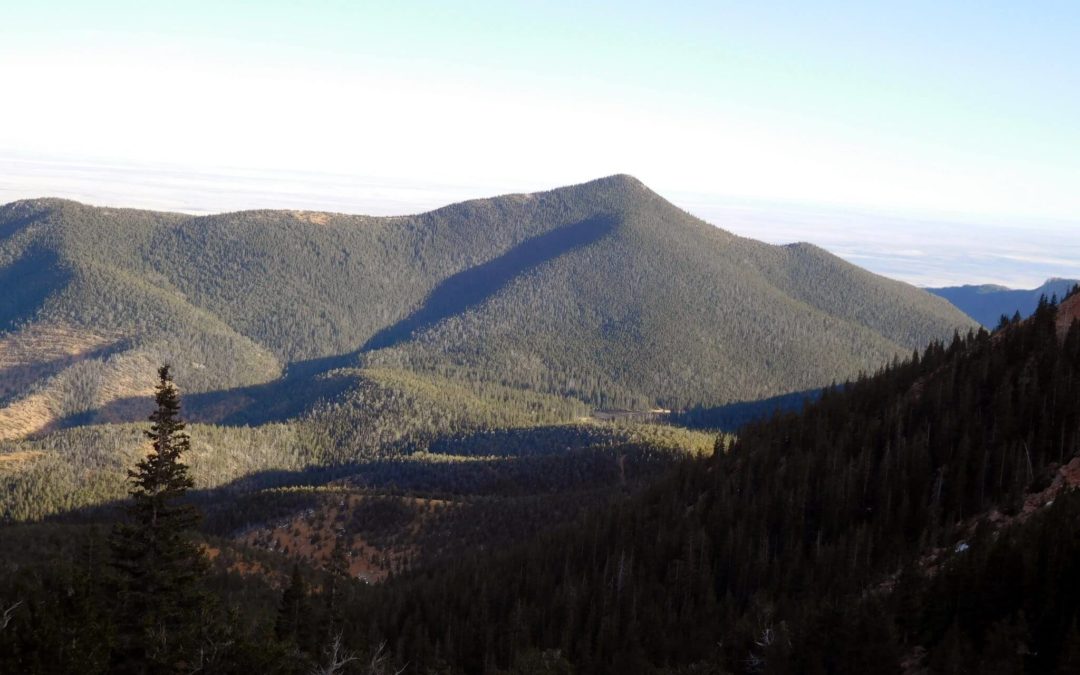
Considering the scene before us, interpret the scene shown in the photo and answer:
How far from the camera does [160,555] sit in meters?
38.0

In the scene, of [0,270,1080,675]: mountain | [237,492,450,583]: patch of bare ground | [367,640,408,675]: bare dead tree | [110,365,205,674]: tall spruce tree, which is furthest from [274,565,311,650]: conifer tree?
[237,492,450,583]: patch of bare ground

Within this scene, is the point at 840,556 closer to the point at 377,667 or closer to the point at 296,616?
the point at 377,667

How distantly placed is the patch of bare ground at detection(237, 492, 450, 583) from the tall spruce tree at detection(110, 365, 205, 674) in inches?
4573

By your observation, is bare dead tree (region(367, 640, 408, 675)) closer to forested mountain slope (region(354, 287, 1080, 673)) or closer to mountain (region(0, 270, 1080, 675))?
mountain (region(0, 270, 1080, 675))

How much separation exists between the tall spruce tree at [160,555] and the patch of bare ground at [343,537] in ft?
381

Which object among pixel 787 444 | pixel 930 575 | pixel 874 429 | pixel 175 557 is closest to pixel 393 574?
pixel 787 444

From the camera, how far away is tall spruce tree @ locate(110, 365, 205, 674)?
3688cm

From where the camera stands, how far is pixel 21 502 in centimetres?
19238

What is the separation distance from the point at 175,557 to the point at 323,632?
37358mm

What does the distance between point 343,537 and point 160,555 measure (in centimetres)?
13004

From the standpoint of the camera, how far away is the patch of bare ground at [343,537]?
156750 millimetres

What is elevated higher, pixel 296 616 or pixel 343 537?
pixel 296 616

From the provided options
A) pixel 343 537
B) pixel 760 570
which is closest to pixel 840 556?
pixel 760 570

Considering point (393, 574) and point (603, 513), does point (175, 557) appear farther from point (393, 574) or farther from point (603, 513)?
point (393, 574)
